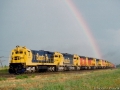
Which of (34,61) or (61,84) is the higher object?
(34,61)

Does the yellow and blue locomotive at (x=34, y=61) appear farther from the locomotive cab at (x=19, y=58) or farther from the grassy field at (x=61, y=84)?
the grassy field at (x=61, y=84)

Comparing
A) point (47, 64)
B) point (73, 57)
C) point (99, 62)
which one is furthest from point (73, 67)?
point (99, 62)

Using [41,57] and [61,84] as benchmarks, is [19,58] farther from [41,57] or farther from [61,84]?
[61,84]

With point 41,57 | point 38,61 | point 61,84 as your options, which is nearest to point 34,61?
point 38,61

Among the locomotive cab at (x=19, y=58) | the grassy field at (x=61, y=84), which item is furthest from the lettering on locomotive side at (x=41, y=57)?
the grassy field at (x=61, y=84)

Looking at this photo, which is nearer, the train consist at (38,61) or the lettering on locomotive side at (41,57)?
the train consist at (38,61)

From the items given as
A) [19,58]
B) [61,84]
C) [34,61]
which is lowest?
[61,84]

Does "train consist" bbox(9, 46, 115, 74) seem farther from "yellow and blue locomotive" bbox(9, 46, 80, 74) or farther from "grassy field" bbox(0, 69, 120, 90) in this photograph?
"grassy field" bbox(0, 69, 120, 90)

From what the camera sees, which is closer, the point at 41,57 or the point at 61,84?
the point at 61,84

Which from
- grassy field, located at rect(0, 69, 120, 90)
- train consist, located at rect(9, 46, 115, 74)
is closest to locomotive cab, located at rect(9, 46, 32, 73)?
train consist, located at rect(9, 46, 115, 74)

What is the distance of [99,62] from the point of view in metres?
79.1

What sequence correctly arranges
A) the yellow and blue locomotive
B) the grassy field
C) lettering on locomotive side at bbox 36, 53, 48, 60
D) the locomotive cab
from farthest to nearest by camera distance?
lettering on locomotive side at bbox 36, 53, 48, 60
the yellow and blue locomotive
the locomotive cab
the grassy field

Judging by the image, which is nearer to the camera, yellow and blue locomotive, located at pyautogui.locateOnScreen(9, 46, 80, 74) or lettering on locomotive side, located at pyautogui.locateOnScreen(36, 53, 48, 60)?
yellow and blue locomotive, located at pyautogui.locateOnScreen(9, 46, 80, 74)

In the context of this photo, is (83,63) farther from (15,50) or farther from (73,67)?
(15,50)
